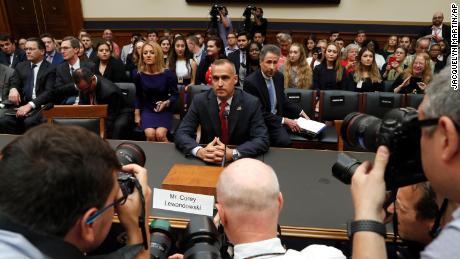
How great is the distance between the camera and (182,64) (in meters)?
5.34

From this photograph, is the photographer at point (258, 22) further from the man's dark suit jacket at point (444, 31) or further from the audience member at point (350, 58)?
the man's dark suit jacket at point (444, 31)

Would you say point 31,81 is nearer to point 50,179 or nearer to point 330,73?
point 330,73

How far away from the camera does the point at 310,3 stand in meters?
8.68

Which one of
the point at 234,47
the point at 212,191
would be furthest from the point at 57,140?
the point at 234,47

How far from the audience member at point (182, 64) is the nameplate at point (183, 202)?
357 centimetres

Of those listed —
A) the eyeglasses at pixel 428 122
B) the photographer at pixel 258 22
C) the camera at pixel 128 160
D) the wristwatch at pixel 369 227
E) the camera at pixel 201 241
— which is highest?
the photographer at pixel 258 22

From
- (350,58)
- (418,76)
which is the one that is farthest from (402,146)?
(350,58)

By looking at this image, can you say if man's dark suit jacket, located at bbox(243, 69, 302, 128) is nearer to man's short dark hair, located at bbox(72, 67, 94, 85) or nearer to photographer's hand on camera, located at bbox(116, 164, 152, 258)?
man's short dark hair, located at bbox(72, 67, 94, 85)

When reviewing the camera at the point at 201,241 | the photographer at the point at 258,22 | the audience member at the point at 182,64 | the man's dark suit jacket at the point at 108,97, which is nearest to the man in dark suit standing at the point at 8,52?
the audience member at the point at 182,64

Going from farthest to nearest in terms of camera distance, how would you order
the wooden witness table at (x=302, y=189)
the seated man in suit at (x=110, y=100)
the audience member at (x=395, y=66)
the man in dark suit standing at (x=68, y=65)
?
the audience member at (x=395, y=66), the man in dark suit standing at (x=68, y=65), the seated man in suit at (x=110, y=100), the wooden witness table at (x=302, y=189)

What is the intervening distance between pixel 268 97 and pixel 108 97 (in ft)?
4.56

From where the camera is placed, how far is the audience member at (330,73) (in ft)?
15.9

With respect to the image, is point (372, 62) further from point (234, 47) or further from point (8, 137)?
point (8, 137)

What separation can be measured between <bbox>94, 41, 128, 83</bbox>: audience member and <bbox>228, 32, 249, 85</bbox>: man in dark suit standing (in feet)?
4.83
